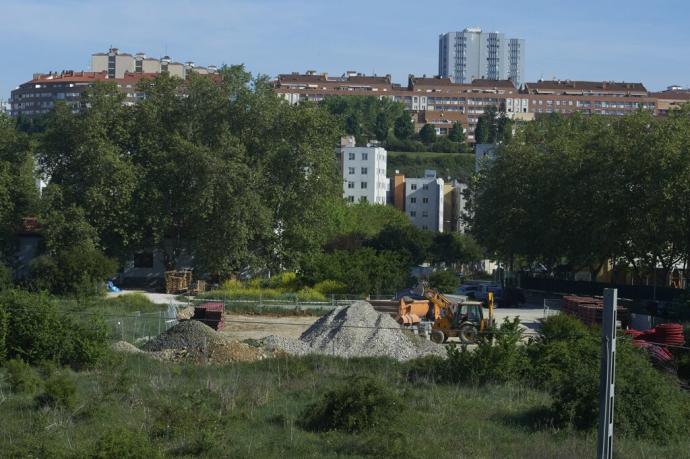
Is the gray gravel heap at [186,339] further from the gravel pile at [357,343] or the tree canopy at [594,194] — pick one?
the tree canopy at [594,194]

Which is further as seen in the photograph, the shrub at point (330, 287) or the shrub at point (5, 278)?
the shrub at point (330, 287)

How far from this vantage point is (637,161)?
167ft

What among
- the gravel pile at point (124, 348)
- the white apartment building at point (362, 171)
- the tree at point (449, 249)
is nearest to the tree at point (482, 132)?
the white apartment building at point (362, 171)

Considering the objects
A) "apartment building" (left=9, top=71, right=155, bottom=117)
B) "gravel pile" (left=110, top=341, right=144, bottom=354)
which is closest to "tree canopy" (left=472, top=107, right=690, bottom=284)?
"gravel pile" (left=110, top=341, right=144, bottom=354)

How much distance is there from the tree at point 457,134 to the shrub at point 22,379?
14924cm

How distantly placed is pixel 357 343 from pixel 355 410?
13022mm

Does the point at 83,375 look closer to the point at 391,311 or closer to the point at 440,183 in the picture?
the point at 391,311

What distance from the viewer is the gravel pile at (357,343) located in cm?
2872

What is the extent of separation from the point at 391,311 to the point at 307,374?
21471 mm

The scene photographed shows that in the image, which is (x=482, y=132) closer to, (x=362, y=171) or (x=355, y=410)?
(x=362, y=171)

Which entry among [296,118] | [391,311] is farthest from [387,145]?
[391,311]

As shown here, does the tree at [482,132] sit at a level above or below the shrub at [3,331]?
above

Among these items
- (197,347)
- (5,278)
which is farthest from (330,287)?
(197,347)

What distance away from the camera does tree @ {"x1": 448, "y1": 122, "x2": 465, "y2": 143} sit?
552 ft
